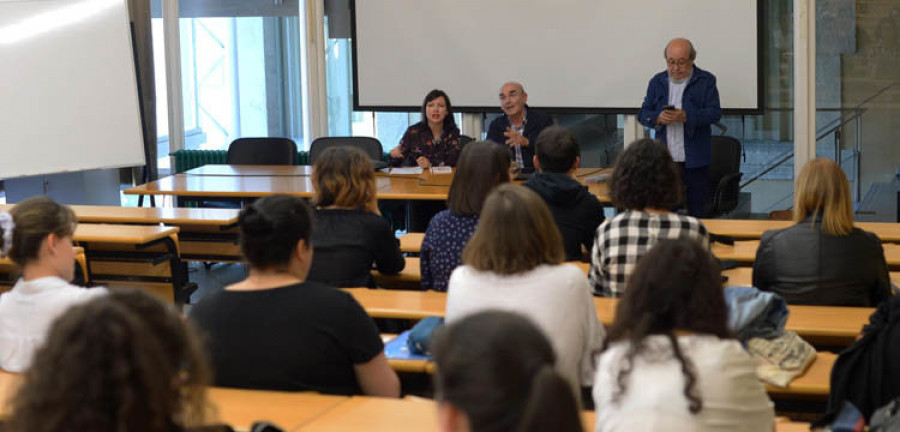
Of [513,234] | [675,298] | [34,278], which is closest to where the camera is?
[675,298]

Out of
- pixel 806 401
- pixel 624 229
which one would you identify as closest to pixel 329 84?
pixel 624 229

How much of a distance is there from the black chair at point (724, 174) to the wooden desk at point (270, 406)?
4987mm

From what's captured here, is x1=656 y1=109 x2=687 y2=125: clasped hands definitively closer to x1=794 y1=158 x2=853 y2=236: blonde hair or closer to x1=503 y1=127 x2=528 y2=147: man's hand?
x1=503 y1=127 x2=528 y2=147: man's hand

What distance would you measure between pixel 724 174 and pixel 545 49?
5.36 ft

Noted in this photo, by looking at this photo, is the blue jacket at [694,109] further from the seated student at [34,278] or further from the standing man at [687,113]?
the seated student at [34,278]

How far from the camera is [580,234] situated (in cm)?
441

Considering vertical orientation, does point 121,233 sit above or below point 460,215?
below

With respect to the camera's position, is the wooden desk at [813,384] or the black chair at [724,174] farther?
the black chair at [724,174]

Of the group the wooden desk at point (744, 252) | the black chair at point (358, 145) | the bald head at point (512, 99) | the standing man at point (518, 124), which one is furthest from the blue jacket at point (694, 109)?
the wooden desk at point (744, 252)

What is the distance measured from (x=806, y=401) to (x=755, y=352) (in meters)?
0.33

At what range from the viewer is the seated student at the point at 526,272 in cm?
283

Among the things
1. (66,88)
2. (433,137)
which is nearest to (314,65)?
(66,88)

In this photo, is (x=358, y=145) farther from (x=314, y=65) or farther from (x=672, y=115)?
(x=672, y=115)

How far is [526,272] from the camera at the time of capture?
2857 mm
